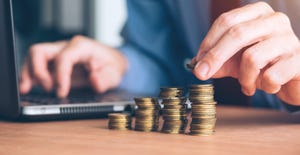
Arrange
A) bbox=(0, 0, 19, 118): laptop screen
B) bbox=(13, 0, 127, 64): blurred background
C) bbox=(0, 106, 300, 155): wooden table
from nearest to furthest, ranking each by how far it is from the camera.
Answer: bbox=(0, 106, 300, 155): wooden table, bbox=(0, 0, 19, 118): laptop screen, bbox=(13, 0, 127, 64): blurred background

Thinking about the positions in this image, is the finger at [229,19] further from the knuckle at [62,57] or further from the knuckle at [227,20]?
the knuckle at [62,57]

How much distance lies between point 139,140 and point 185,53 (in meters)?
1.06

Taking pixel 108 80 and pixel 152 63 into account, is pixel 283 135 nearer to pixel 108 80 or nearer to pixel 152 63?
pixel 108 80

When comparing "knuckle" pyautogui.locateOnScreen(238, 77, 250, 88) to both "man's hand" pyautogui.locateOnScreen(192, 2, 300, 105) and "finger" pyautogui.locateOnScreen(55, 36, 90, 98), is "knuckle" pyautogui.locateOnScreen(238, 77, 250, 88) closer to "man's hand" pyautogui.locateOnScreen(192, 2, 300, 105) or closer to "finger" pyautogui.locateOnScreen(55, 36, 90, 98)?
"man's hand" pyautogui.locateOnScreen(192, 2, 300, 105)

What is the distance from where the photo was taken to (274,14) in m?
0.96

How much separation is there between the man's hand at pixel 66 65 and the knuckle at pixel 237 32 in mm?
555

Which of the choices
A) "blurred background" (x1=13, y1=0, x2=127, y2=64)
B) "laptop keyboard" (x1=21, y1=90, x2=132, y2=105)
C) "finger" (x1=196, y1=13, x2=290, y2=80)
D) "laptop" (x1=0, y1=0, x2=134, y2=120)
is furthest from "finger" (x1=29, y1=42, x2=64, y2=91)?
"blurred background" (x1=13, y1=0, x2=127, y2=64)

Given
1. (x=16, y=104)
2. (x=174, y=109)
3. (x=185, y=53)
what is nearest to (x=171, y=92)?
(x=174, y=109)

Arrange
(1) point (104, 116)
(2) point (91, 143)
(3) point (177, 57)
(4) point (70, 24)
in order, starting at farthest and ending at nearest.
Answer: (4) point (70, 24) → (3) point (177, 57) → (1) point (104, 116) → (2) point (91, 143)

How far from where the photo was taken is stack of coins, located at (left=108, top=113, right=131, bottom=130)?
93cm

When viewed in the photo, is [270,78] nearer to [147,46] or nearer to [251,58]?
[251,58]

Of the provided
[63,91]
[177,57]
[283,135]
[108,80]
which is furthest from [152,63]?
[283,135]

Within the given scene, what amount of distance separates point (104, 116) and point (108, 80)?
0.51 meters

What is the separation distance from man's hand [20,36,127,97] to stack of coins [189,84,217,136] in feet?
1.80
